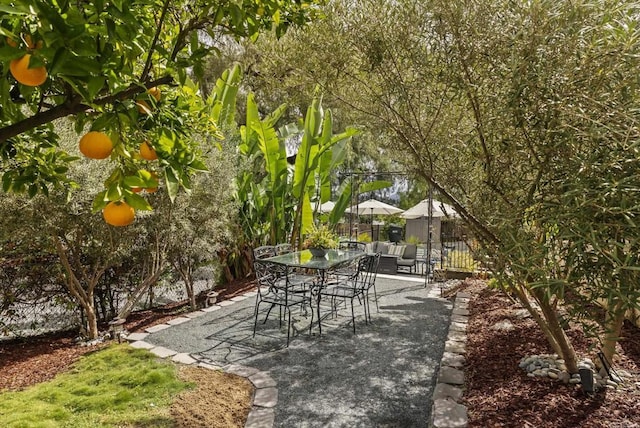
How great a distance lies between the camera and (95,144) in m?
1.08

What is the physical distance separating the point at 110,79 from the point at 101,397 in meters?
3.37

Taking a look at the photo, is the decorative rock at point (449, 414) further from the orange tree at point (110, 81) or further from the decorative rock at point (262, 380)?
the orange tree at point (110, 81)

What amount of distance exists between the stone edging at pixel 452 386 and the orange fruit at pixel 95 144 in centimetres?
268

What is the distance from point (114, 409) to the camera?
318 cm

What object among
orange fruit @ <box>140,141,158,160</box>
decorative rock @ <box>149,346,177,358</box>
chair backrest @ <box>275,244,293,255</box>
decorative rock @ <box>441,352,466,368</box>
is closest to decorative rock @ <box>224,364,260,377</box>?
decorative rock @ <box>149,346,177,358</box>

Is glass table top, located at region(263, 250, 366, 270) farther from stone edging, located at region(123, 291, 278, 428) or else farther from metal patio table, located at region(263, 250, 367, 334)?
stone edging, located at region(123, 291, 278, 428)

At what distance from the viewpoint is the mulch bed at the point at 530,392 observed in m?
2.60

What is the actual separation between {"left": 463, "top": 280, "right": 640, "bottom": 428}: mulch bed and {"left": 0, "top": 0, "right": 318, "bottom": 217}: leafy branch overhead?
107 inches

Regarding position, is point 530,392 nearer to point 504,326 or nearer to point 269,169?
point 504,326

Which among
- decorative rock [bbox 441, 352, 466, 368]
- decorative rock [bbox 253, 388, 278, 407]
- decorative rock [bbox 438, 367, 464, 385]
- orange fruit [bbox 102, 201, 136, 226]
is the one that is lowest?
decorative rock [bbox 253, 388, 278, 407]

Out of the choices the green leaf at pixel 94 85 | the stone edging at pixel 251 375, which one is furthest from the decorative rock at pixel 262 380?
the green leaf at pixel 94 85

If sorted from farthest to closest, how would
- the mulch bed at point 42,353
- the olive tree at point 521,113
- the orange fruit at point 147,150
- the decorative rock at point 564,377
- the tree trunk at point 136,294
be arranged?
the tree trunk at point 136,294 < the mulch bed at point 42,353 < the decorative rock at point 564,377 < the olive tree at point 521,113 < the orange fruit at point 147,150

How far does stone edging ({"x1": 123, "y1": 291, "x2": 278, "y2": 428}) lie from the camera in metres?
3.15

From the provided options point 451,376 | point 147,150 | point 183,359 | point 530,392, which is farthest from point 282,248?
point 147,150
